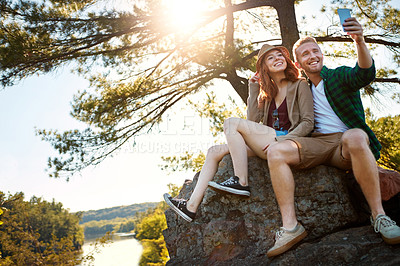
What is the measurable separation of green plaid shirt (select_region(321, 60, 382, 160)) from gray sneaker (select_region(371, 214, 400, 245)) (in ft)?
2.08

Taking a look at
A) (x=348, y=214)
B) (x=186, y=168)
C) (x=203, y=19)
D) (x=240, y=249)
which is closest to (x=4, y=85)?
(x=203, y=19)

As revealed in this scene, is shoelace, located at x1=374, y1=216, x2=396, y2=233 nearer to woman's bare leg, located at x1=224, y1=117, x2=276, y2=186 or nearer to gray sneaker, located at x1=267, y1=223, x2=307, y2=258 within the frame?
gray sneaker, located at x1=267, y1=223, x2=307, y2=258

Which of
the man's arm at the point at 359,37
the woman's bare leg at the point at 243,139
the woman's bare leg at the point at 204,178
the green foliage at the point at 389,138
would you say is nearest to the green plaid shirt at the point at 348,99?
the man's arm at the point at 359,37

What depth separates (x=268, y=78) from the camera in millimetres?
2793

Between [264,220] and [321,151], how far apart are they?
0.73 meters

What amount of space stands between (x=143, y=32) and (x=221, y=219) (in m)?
A: 3.58

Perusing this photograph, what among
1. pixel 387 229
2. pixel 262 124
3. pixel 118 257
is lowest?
pixel 118 257

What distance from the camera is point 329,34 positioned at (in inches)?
219

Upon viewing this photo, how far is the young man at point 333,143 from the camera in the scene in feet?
6.78

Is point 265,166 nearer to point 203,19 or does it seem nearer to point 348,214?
point 348,214

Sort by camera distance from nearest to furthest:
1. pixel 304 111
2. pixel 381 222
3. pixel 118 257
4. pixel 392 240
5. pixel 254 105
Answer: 1. pixel 392 240
2. pixel 381 222
3. pixel 304 111
4. pixel 254 105
5. pixel 118 257

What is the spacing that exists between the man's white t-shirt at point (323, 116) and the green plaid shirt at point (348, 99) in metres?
0.04

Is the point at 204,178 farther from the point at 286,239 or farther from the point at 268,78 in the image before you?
the point at 268,78

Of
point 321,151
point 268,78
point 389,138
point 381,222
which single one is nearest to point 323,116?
point 321,151
